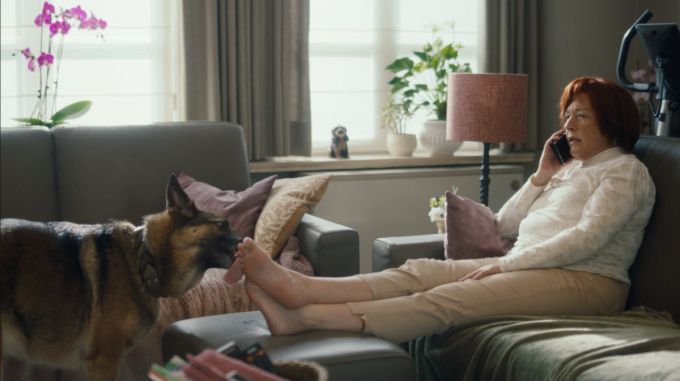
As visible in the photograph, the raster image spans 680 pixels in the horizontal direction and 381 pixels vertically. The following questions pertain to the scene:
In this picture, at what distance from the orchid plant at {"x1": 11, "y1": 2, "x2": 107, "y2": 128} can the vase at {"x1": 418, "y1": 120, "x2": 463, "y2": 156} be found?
182 centimetres

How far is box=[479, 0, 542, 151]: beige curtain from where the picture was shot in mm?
3738

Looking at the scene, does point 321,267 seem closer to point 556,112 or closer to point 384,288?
point 384,288

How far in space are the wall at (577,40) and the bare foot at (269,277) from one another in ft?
8.95

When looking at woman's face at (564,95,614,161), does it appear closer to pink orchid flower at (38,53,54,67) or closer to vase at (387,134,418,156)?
vase at (387,134,418,156)

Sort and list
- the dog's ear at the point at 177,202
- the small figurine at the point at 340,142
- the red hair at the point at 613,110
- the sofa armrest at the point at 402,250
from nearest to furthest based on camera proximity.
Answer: the dog's ear at the point at 177,202 < the red hair at the point at 613,110 < the sofa armrest at the point at 402,250 < the small figurine at the point at 340,142

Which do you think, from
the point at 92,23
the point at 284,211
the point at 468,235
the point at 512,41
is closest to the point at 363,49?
the point at 512,41

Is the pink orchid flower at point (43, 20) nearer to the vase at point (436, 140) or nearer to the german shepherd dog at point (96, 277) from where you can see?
the german shepherd dog at point (96, 277)

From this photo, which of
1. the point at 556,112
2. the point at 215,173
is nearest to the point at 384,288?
the point at 215,173

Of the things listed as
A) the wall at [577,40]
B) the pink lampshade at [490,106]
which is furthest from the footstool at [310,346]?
the wall at [577,40]

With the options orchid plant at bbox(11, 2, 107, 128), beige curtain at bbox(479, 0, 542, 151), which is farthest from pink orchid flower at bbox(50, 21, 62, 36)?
beige curtain at bbox(479, 0, 542, 151)

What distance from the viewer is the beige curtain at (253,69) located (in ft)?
10.3

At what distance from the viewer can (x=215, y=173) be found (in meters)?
2.76

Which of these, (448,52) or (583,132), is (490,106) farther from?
(448,52)

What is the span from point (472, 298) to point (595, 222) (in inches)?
17.3
